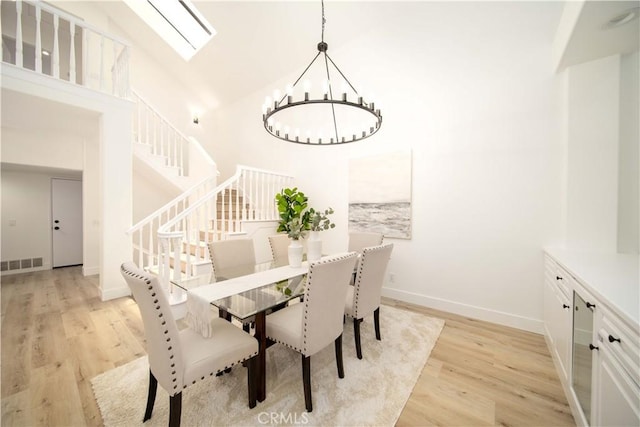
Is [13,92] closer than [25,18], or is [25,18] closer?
[13,92]

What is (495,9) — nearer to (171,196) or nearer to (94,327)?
(94,327)

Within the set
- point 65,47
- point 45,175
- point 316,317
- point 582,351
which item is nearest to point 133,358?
point 316,317

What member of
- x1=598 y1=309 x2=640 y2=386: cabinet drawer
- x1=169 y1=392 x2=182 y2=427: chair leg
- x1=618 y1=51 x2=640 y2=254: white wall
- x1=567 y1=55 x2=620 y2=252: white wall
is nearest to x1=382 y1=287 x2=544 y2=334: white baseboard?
x1=567 y1=55 x2=620 y2=252: white wall

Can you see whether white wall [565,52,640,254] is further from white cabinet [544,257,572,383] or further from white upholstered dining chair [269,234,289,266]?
white upholstered dining chair [269,234,289,266]

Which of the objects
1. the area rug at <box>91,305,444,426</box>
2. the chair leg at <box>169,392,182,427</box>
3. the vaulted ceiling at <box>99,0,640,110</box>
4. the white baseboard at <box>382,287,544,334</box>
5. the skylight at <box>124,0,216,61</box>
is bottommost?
the area rug at <box>91,305,444,426</box>

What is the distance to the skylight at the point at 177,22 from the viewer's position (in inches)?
161

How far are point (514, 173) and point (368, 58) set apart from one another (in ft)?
8.25

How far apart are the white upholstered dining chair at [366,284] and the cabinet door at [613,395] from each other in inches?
48.1

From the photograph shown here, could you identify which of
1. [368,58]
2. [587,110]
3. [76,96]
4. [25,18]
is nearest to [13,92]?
[76,96]

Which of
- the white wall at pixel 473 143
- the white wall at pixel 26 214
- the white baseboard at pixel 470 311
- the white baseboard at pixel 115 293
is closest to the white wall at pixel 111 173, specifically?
the white baseboard at pixel 115 293

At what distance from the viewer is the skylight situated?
4.08m

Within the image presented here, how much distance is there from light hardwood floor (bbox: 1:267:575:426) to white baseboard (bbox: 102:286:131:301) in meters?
0.18

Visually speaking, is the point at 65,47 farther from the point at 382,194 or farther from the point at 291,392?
the point at 291,392

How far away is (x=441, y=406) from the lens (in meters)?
1.52
